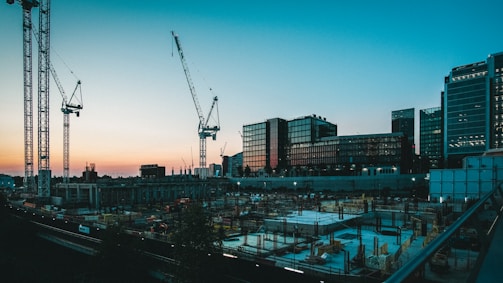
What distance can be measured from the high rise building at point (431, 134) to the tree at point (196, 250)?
6546 inches

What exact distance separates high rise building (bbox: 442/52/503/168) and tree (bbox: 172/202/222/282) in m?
107

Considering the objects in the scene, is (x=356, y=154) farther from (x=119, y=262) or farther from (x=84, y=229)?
(x=119, y=262)

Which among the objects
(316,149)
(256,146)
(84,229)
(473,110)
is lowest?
(84,229)

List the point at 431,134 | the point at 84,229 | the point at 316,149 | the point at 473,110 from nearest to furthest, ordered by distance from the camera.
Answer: the point at 84,229, the point at 473,110, the point at 316,149, the point at 431,134

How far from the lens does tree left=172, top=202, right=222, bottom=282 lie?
20750 mm

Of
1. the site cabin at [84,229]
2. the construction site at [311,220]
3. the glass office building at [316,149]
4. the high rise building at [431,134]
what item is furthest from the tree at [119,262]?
the high rise building at [431,134]

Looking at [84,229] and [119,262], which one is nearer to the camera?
[119,262]

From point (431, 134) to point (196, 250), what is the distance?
594ft

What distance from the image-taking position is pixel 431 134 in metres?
170

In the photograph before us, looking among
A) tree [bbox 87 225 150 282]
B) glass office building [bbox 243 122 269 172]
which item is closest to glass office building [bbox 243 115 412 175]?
glass office building [bbox 243 122 269 172]

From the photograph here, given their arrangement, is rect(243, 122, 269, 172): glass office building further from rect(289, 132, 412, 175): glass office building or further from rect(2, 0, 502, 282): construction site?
rect(2, 0, 502, 282): construction site

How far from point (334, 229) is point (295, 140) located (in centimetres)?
→ 9947

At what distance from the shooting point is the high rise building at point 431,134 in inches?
6452

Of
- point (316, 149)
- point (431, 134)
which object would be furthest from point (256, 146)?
point (431, 134)
